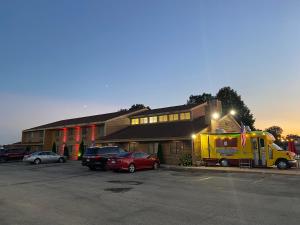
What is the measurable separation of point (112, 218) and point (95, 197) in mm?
3338

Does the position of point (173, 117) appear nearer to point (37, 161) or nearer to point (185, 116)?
point (185, 116)

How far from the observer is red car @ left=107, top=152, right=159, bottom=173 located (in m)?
20.4

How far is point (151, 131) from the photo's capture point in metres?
32.4

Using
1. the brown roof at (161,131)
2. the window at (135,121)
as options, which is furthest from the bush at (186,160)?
the window at (135,121)

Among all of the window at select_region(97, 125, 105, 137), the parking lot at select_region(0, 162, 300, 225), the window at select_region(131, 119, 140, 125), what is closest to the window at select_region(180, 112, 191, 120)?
the window at select_region(131, 119, 140, 125)

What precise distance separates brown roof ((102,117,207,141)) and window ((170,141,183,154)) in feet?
2.77

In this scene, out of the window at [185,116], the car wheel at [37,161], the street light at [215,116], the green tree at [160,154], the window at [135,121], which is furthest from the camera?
the window at [135,121]

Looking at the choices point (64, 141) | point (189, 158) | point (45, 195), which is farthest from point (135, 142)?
point (45, 195)

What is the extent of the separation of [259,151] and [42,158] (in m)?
23.8

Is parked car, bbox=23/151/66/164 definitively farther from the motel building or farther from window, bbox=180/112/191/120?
window, bbox=180/112/191/120

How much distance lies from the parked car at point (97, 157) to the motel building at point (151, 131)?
664cm

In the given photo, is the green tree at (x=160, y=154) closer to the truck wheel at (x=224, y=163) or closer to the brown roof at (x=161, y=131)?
the brown roof at (x=161, y=131)

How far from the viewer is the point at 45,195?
37.8ft

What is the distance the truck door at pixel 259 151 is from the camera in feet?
74.1
